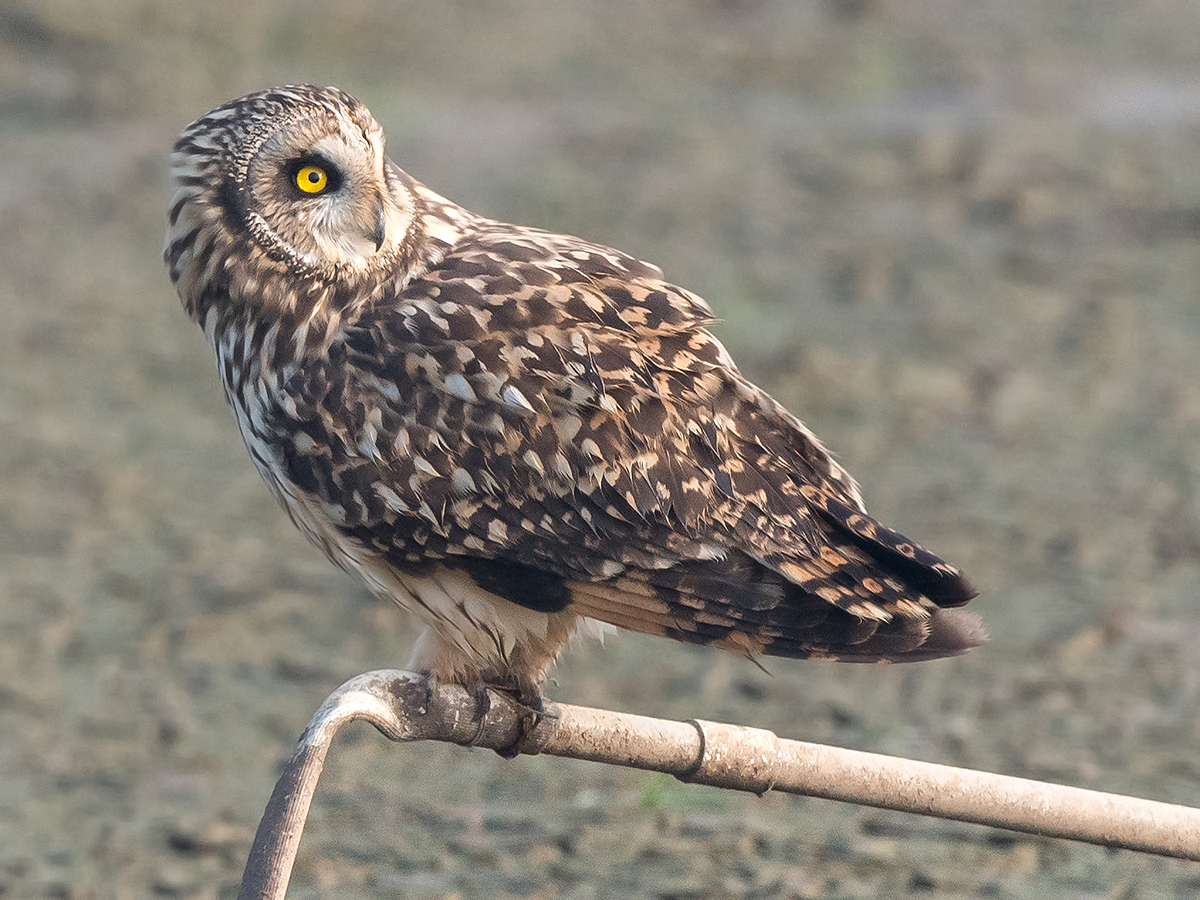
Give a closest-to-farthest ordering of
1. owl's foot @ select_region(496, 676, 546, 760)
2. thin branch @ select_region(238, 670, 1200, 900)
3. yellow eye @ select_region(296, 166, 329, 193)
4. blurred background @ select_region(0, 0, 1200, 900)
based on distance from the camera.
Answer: thin branch @ select_region(238, 670, 1200, 900) < yellow eye @ select_region(296, 166, 329, 193) < owl's foot @ select_region(496, 676, 546, 760) < blurred background @ select_region(0, 0, 1200, 900)

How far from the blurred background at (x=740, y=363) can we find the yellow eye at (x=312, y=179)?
1.68 meters

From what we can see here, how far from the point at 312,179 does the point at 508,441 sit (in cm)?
67

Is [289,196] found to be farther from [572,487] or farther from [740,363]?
[740,363]

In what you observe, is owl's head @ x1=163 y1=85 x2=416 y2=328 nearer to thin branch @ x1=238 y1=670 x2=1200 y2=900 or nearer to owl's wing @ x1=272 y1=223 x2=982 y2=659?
owl's wing @ x1=272 y1=223 x2=982 y2=659

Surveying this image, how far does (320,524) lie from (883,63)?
11177mm

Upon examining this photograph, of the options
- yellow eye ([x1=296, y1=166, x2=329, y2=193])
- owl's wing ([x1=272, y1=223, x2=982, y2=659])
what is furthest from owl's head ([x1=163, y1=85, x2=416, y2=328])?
owl's wing ([x1=272, y1=223, x2=982, y2=659])

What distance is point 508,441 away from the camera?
3406 millimetres

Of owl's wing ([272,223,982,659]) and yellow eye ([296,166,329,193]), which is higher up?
yellow eye ([296,166,329,193])

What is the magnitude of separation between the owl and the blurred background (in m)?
1.22

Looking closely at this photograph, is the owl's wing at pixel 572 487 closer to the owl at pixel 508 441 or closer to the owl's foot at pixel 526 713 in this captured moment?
the owl at pixel 508 441

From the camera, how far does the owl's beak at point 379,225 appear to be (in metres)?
3.41

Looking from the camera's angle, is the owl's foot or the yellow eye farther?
the owl's foot

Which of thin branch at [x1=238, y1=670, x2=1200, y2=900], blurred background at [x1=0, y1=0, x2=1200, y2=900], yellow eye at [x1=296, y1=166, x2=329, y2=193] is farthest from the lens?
blurred background at [x1=0, y1=0, x2=1200, y2=900]

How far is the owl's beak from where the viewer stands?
3.41 metres
